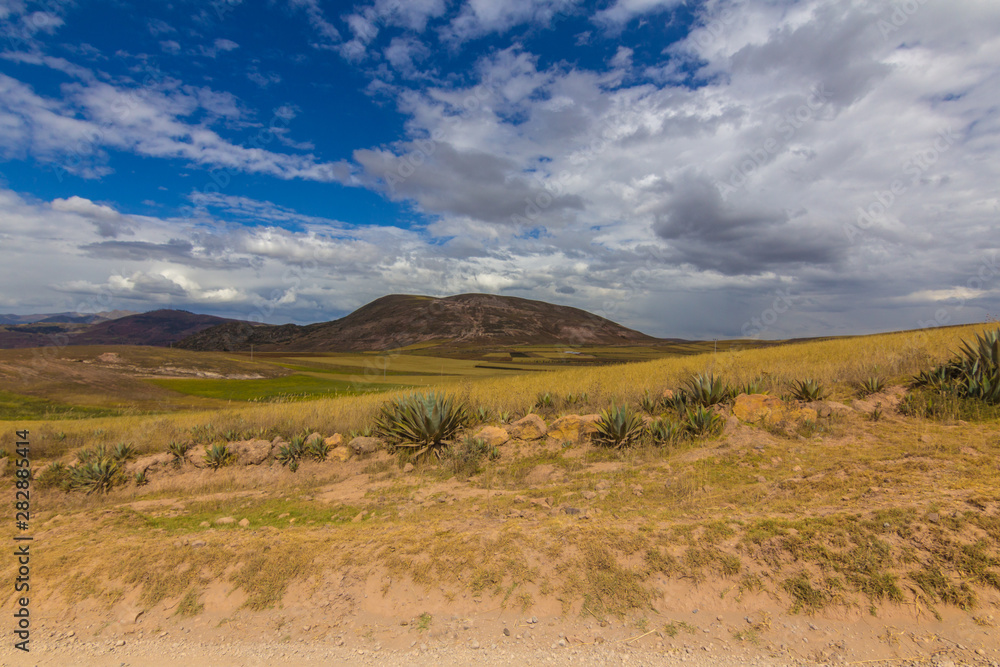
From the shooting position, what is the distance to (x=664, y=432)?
323 inches

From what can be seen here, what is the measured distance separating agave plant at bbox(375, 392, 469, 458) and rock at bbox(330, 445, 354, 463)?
2.59ft

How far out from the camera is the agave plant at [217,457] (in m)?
9.78

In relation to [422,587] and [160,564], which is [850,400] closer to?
[422,587]

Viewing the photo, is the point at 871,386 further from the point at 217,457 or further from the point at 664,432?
the point at 217,457

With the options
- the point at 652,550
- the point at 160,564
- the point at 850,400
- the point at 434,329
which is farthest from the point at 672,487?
the point at 434,329

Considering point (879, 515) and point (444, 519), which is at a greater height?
point (879, 515)

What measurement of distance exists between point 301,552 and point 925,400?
10414 mm

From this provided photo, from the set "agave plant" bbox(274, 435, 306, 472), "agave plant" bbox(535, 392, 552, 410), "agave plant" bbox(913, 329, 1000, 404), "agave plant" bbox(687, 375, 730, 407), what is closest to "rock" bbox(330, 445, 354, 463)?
"agave plant" bbox(274, 435, 306, 472)

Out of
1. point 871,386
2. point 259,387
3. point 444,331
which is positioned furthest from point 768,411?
point 444,331

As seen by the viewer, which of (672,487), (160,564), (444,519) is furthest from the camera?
(672,487)

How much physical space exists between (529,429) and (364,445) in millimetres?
3510

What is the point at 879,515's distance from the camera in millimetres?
4402

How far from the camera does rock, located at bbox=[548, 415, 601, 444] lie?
8.91 m

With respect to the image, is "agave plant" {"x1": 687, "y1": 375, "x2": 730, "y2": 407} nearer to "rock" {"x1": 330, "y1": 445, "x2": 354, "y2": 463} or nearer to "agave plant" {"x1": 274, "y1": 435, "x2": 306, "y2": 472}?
"rock" {"x1": 330, "y1": 445, "x2": 354, "y2": 463}
